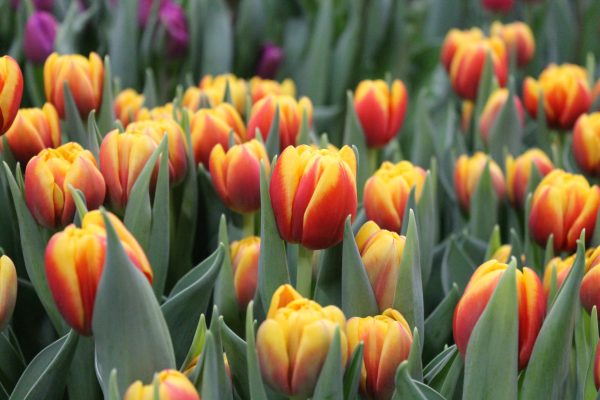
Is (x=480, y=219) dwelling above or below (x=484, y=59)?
below

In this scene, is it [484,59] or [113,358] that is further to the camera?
[484,59]

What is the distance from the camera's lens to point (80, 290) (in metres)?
0.61

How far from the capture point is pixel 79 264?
604 millimetres

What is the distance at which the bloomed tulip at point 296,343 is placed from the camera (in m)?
0.59

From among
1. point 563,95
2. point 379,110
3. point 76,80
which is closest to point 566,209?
point 379,110

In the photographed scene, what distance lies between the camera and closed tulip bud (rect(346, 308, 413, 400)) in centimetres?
66

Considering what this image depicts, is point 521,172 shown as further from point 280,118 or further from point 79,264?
point 79,264

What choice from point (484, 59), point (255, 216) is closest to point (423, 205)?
point (255, 216)

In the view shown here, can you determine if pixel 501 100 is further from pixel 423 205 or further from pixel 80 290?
pixel 80 290

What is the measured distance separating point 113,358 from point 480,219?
2.01 feet

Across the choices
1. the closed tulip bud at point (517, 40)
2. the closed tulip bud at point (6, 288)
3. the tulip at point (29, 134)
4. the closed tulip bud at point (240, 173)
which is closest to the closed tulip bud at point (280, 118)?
the closed tulip bud at point (240, 173)

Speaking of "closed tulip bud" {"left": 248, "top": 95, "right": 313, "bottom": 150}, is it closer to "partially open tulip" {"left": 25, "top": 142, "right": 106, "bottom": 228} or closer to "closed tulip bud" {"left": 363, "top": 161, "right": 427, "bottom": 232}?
"closed tulip bud" {"left": 363, "top": 161, "right": 427, "bottom": 232}

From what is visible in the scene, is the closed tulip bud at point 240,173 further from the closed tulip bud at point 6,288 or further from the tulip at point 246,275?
the closed tulip bud at point 6,288

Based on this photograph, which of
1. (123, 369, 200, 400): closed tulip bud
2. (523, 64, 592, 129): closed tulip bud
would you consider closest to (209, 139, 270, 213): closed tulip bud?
(123, 369, 200, 400): closed tulip bud
